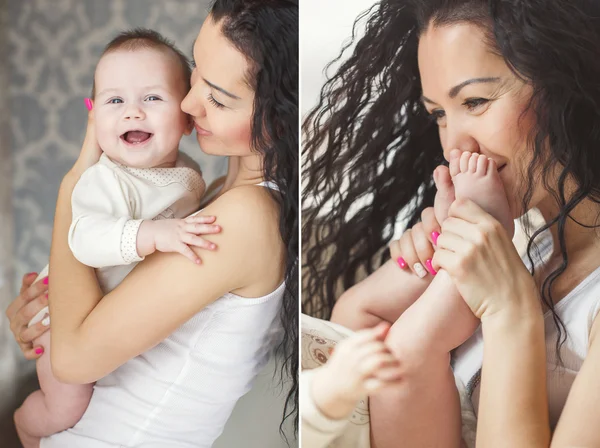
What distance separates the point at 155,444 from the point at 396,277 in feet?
2.64

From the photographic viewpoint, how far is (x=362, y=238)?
1.43 meters

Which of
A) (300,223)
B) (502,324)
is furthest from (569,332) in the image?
(300,223)

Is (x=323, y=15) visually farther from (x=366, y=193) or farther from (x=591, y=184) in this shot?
(x=591, y=184)

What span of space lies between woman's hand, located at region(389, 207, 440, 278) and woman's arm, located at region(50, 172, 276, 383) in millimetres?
346

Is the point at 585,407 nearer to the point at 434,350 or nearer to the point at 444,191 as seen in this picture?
the point at 434,350

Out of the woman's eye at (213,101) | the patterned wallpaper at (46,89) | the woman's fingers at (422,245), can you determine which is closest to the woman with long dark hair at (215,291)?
the woman's eye at (213,101)

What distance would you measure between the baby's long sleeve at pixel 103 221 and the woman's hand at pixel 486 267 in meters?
0.78

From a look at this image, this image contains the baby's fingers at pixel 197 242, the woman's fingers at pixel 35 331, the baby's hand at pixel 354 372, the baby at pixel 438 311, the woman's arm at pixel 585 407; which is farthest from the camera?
A: the woman's fingers at pixel 35 331

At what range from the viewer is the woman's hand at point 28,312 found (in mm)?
1876

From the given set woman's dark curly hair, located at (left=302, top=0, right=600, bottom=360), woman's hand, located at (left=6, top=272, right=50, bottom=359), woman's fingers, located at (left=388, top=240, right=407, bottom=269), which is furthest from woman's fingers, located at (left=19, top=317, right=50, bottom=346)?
woman's fingers, located at (left=388, top=240, right=407, bottom=269)

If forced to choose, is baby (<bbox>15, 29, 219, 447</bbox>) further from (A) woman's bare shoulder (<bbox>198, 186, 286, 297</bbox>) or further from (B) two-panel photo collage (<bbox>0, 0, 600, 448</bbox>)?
(A) woman's bare shoulder (<bbox>198, 186, 286, 297</bbox>)

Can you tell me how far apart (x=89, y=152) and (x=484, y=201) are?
106 cm

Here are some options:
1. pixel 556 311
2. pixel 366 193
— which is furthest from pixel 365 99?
pixel 556 311

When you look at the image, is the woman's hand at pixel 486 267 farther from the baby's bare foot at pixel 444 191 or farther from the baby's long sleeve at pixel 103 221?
the baby's long sleeve at pixel 103 221
